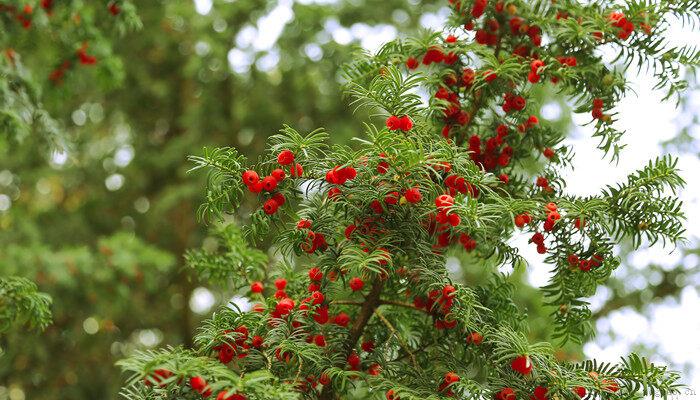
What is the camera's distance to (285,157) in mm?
1610

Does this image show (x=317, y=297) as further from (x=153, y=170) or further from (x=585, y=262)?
(x=153, y=170)

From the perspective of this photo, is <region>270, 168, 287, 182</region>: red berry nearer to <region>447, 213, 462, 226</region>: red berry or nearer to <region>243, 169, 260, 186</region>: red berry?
<region>243, 169, 260, 186</region>: red berry

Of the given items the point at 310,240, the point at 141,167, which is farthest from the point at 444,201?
the point at 141,167

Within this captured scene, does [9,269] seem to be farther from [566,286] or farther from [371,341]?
[566,286]

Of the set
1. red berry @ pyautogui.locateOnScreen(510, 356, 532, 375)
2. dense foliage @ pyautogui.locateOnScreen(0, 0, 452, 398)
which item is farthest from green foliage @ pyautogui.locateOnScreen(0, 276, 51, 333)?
dense foliage @ pyautogui.locateOnScreen(0, 0, 452, 398)

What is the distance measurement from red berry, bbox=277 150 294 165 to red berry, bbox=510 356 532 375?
64cm

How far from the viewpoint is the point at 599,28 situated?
1856mm

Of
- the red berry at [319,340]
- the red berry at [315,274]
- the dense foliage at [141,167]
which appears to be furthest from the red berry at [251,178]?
the dense foliage at [141,167]

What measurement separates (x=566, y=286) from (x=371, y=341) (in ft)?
1.64

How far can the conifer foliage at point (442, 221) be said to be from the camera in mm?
1556

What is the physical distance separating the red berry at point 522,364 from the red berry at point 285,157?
2.11ft

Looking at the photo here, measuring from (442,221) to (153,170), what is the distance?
172 inches

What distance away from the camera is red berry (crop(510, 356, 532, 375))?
5.00 feet

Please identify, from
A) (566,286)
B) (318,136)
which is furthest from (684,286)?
(318,136)
